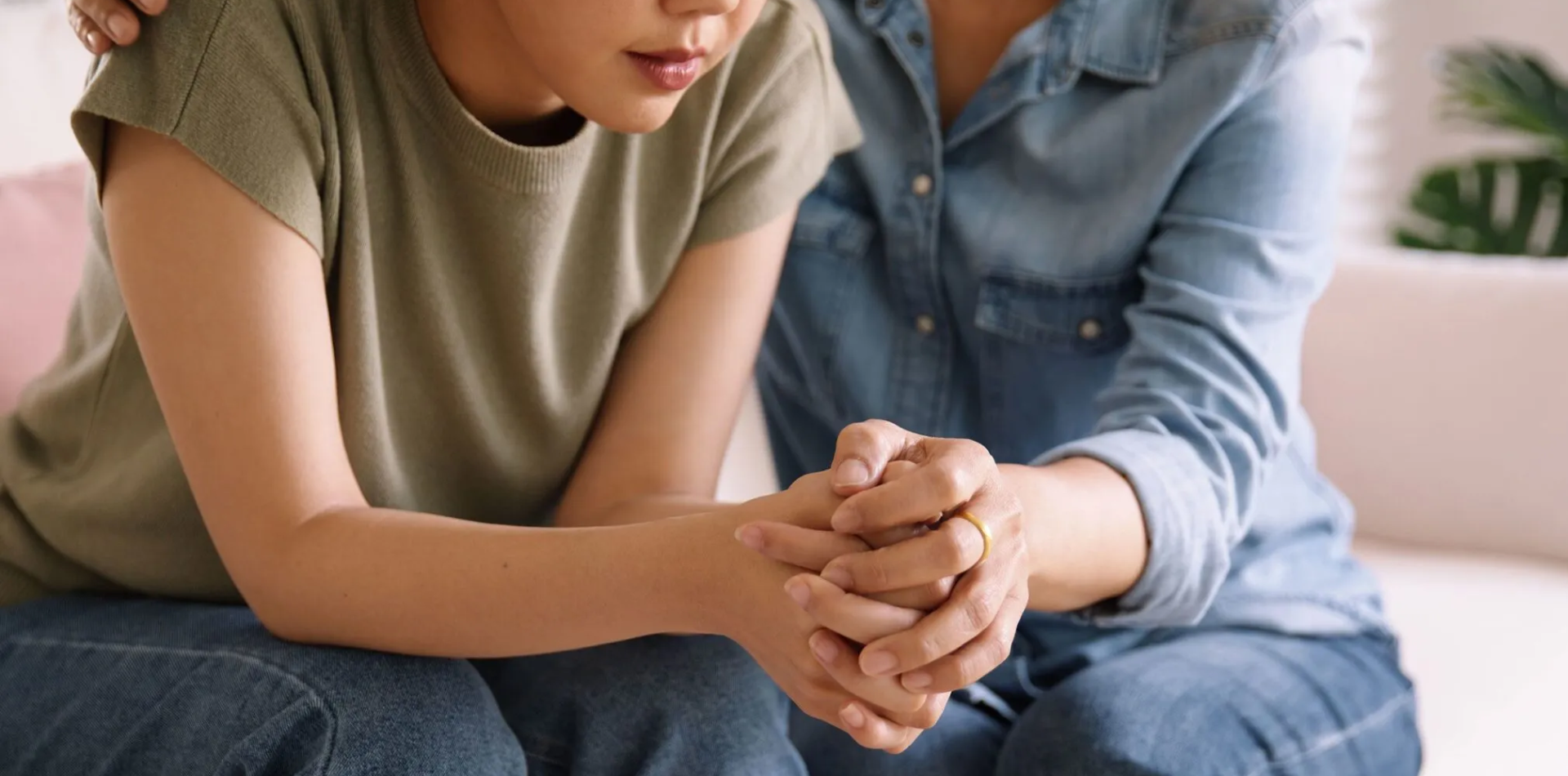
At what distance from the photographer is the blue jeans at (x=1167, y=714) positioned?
964 millimetres

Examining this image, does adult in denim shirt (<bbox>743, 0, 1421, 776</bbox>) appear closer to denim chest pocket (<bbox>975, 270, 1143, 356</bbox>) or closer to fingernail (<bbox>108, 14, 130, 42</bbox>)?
denim chest pocket (<bbox>975, 270, 1143, 356</bbox>)

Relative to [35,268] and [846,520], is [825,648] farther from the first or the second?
[35,268]

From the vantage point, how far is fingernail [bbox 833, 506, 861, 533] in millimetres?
840

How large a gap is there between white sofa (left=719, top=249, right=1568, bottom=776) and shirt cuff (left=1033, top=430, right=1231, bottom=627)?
41 centimetres

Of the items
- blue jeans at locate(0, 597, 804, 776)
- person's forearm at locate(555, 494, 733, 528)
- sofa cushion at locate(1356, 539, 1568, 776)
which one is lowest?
sofa cushion at locate(1356, 539, 1568, 776)

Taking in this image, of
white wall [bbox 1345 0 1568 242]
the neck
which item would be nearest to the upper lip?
the neck

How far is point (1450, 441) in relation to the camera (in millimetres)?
1532

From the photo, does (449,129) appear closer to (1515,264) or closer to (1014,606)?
(1014,606)

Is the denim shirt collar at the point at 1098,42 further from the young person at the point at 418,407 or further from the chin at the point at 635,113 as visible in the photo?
the chin at the point at 635,113

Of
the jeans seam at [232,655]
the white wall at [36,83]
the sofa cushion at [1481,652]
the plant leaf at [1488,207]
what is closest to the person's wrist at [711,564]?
the jeans seam at [232,655]

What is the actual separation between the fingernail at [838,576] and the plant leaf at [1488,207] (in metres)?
1.96

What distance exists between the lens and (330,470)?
0.88 metres

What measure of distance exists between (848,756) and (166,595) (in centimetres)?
51

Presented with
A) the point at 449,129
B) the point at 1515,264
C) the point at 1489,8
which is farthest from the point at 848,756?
the point at 1489,8
